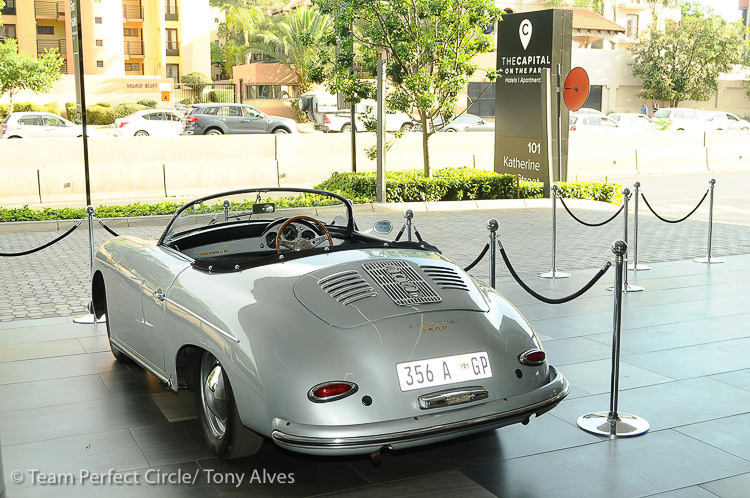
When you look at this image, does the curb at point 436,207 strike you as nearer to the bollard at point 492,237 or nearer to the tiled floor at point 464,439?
the tiled floor at point 464,439

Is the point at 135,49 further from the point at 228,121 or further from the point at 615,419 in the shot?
the point at 615,419

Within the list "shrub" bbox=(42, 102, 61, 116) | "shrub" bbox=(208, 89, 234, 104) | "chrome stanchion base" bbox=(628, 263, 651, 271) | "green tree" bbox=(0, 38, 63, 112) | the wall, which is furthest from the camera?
"shrub" bbox=(208, 89, 234, 104)

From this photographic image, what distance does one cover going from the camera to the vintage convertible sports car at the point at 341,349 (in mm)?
3861

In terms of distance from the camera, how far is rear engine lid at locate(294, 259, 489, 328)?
4156mm

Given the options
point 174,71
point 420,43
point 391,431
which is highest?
point 174,71

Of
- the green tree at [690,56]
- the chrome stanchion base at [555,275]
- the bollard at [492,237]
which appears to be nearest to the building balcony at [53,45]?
the green tree at [690,56]

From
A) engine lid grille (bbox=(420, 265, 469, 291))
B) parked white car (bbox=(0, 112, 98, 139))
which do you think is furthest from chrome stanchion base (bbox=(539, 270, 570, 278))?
parked white car (bbox=(0, 112, 98, 139))

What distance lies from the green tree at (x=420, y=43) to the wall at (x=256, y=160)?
388 cm

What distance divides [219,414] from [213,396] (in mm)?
103

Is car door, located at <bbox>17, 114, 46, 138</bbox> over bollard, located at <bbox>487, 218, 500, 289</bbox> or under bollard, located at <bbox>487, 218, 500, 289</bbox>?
over

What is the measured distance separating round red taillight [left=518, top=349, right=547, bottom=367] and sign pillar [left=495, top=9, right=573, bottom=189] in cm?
1238

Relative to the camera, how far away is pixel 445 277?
462cm

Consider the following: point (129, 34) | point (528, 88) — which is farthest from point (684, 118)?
point (129, 34)

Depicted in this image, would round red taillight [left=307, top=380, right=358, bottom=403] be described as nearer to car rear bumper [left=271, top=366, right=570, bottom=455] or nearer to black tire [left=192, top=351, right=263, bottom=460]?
car rear bumper [left=271, top=366, right=570, bottom=455]
